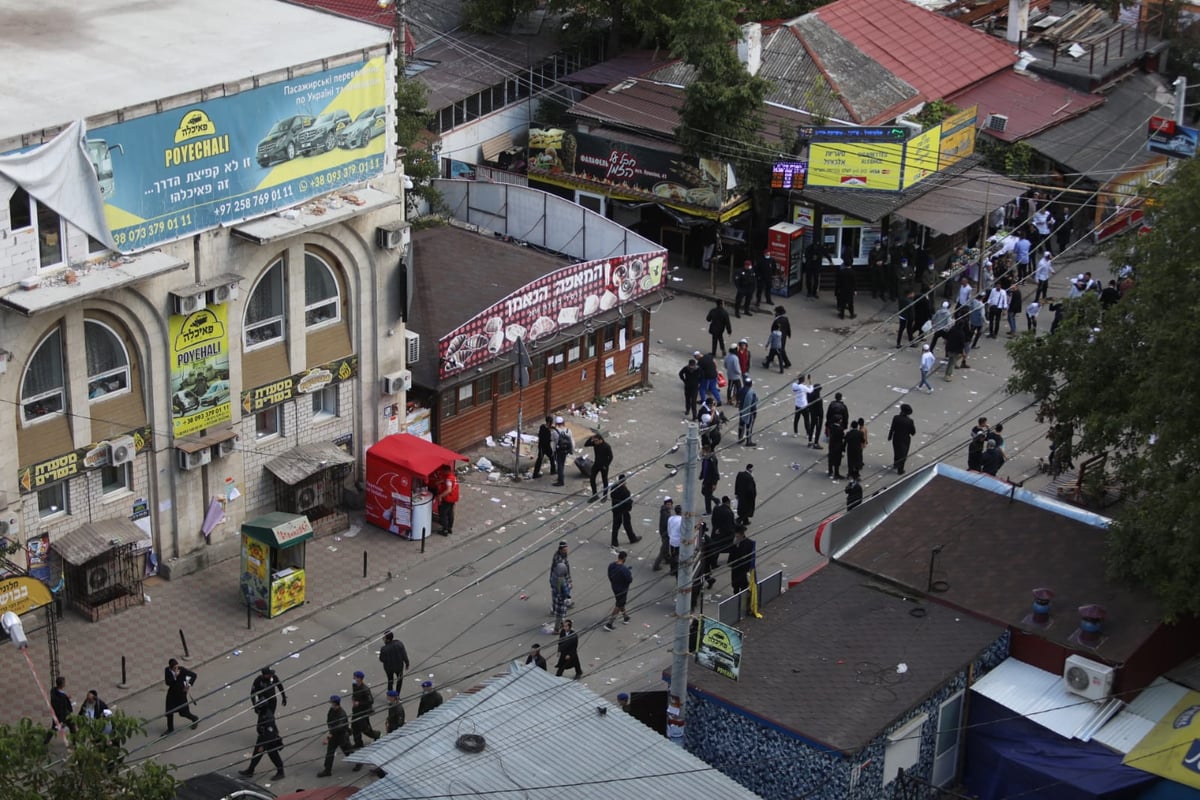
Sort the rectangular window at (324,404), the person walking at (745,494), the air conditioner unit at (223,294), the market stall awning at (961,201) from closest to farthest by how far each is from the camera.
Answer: the air conditioner unit at (223,294)
the person walking at (745,494)
the rectangular window at (324,404)
the market stall awning at (961,201)

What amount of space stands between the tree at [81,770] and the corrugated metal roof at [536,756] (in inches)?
138

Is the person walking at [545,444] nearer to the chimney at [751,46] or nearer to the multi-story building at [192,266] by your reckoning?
the multi-story building at [192,266]

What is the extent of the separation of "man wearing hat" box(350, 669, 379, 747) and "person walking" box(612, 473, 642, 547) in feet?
21.0

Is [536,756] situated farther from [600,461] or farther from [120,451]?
[600,461]

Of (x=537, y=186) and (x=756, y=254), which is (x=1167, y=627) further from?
(x=537, y=186)

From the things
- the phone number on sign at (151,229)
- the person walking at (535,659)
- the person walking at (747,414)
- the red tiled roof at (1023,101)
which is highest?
the phone number on sign at (151,229)

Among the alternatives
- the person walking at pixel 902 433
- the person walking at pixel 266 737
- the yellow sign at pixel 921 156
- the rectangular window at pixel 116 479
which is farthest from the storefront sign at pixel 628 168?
the person walking at pixel 266 737

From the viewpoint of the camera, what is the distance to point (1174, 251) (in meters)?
22.8

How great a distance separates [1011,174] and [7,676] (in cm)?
2710

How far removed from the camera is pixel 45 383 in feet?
82.0

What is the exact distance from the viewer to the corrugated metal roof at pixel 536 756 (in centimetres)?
1912

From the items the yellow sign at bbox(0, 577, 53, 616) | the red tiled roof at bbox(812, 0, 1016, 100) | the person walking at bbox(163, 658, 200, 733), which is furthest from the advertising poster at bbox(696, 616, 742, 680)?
the red tiled roof at bbox(812, 0, 1016, 100)

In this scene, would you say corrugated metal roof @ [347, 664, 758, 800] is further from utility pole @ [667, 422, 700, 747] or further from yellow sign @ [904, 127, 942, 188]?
yellow sign @ [904, 127, 942, 188]

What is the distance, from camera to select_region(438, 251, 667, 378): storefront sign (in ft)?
101
